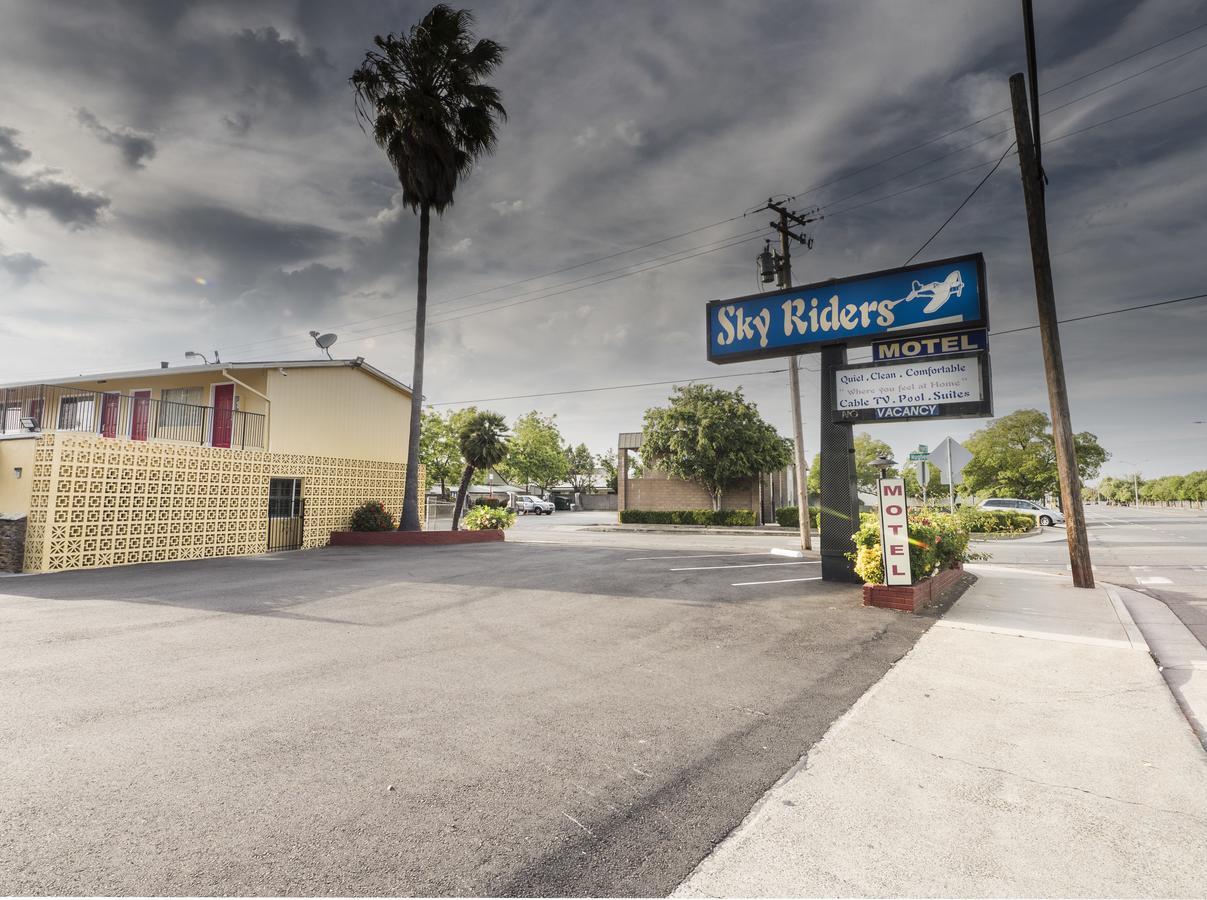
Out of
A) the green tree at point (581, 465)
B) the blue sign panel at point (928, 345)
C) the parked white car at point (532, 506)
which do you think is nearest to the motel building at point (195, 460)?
the blue sign panel at point (928, 345)

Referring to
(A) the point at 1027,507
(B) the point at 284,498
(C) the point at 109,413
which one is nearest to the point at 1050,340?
(B) the point at 284,498

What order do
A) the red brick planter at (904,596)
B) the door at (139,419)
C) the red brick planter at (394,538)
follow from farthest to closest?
the red brick planter at (394,538)
the door at (139,419)
the red brick planter at (904,596)

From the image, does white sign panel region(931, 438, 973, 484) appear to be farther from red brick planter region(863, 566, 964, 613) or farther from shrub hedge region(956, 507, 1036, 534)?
shrub hedge region(956, 507, 1036, 534)

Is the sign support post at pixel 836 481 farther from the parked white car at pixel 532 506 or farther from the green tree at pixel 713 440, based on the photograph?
the parked white car at pixel 532 506

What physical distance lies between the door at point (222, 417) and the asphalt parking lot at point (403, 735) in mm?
11495

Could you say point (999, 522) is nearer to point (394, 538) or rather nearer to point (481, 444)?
point (481, 444)

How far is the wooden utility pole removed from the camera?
11.1 metres

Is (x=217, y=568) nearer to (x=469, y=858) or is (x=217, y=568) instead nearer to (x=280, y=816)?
→ (x=280, y=816)

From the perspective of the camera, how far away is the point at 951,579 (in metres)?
10.7

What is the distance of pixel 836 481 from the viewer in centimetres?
1099

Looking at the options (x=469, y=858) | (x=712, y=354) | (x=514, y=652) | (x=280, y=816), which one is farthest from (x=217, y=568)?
(x=469, y=858)

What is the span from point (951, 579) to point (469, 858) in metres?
10.5

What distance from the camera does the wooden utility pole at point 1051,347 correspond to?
11.1 metres

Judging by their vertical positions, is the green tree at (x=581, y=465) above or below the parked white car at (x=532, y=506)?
above
